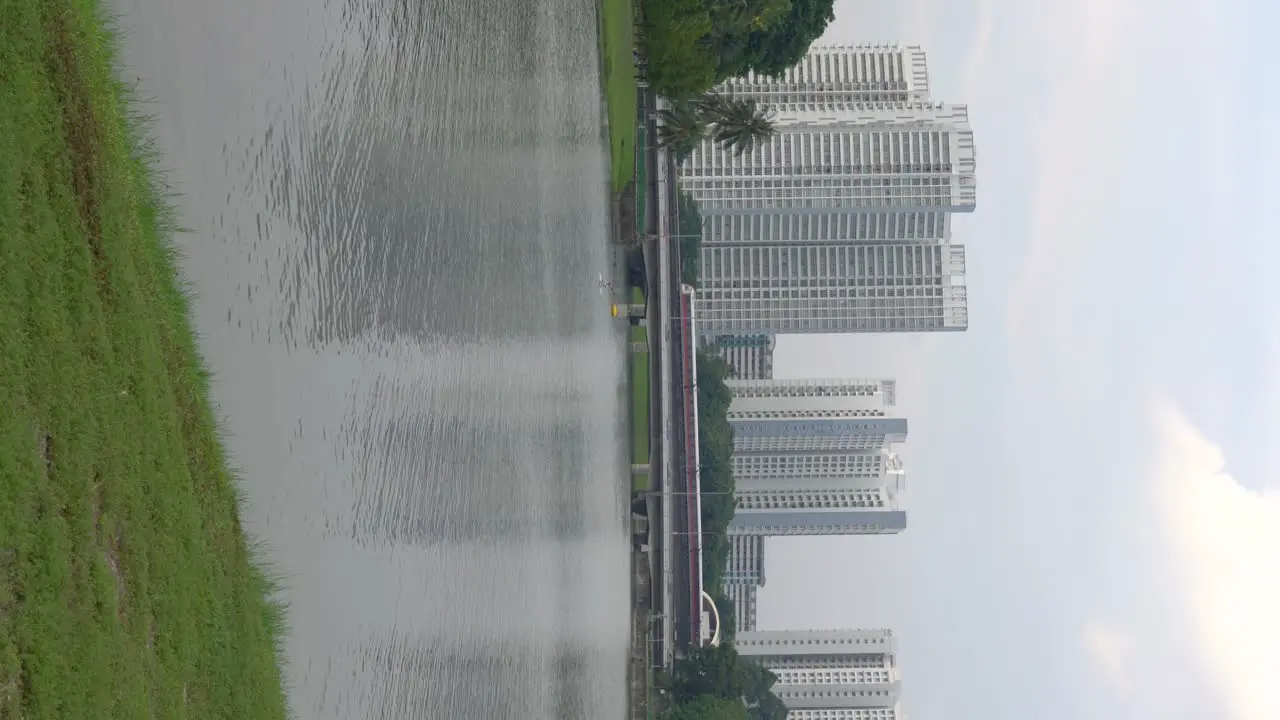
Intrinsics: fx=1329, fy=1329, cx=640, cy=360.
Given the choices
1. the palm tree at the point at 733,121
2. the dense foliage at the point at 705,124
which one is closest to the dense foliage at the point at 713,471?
the dense foliage at the point at 705,124

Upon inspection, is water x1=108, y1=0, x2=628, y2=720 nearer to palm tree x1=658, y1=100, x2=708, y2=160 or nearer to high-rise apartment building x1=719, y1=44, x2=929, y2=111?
palm tree x1=658, y1=100, x2=708, y2=160

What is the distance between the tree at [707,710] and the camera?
79.3m

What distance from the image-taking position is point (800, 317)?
144625mm

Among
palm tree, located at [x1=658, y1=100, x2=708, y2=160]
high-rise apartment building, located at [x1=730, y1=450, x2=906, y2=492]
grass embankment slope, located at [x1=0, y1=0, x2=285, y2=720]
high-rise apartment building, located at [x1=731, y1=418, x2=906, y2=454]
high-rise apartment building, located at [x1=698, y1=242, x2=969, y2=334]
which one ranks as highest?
palm tree, located at [x1=658, y1=100, x2=708, y2=160]

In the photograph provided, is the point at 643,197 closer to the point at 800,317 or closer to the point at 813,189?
the point at 813,189

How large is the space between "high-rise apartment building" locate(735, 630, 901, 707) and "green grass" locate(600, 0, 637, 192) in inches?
3957

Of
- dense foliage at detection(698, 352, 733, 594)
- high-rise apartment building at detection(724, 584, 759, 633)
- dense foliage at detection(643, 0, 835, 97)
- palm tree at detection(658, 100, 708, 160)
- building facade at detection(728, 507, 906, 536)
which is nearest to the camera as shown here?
dense foliage at detection(643, 0, 835, 97)

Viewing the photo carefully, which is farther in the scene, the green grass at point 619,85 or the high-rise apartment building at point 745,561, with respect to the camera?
the high-rise apartment building at point 745,561

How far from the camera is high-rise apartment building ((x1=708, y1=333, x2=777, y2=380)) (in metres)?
157

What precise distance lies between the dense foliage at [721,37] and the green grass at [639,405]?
12.4 meters

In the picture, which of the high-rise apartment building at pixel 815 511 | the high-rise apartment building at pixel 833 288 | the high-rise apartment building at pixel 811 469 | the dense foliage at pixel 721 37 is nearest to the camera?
the dense foliage at pixel 721 37

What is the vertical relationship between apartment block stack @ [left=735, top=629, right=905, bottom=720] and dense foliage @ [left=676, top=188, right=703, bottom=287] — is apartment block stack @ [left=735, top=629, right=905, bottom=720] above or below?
below

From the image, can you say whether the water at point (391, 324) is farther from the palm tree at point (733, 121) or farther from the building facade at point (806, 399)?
the building facade at point (806, 399)

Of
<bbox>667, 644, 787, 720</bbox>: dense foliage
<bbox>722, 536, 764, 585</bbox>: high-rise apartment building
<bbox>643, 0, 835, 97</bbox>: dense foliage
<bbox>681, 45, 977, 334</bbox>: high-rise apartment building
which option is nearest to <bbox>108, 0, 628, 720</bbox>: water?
<bbox>643, 0, 835, 97</bbox>: dense foliage
